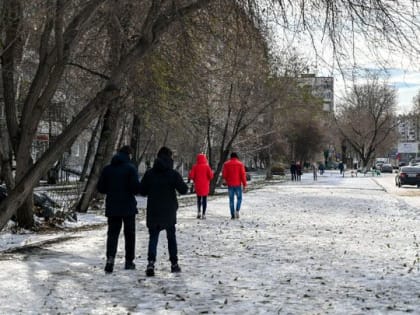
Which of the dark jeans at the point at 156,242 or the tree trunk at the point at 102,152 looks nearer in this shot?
the dark jeans at the point at 156,242

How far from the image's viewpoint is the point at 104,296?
25.5 ft

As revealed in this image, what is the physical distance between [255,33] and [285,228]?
503 cm

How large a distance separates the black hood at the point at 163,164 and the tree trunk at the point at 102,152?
36.6 ft

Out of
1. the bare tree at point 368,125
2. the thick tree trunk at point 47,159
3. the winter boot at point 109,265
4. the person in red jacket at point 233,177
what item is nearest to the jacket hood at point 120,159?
the winter boot at point 109,265

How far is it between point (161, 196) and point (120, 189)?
589mm

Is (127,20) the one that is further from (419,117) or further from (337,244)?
(419,117)

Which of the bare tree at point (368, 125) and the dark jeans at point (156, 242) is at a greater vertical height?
the bare tree at point (368, 125)

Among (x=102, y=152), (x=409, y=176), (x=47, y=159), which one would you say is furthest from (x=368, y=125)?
(x=47, y=159)

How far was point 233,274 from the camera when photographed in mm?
9352

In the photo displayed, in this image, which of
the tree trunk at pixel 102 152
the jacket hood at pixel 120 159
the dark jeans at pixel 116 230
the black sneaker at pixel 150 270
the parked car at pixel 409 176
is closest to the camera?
the black sneaker at pixel 150 270

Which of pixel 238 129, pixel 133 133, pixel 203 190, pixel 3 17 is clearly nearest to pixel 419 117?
pixel 238 129

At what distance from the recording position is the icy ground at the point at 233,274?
7.35 metres

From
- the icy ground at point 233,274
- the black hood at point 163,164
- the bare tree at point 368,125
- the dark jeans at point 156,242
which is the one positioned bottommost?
the icy ground at point 233,274

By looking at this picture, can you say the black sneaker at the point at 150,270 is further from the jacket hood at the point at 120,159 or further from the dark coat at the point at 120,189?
the jacket hood at the point at 120,159
